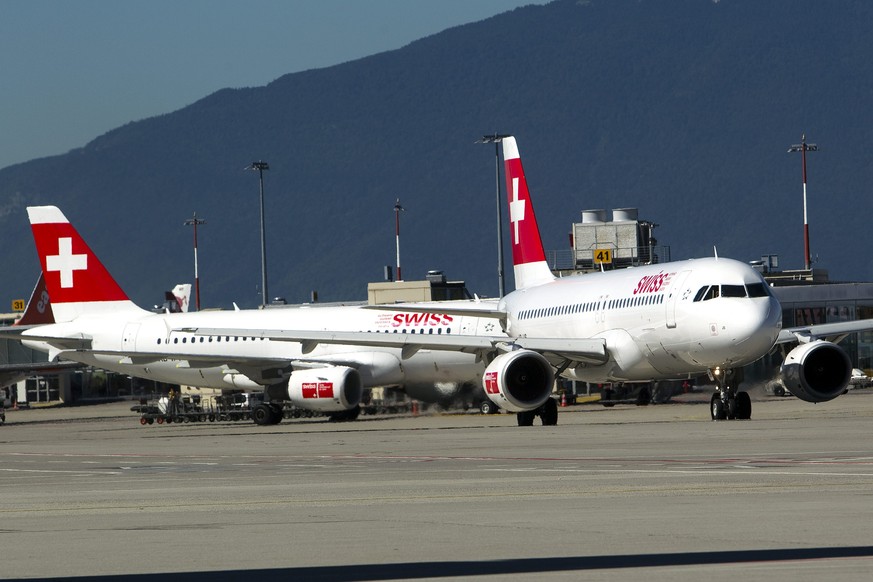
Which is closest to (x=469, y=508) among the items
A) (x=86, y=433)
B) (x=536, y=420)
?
(x=536, y=420)

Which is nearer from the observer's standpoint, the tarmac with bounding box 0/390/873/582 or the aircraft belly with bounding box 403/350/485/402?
the tarmac with bounding box 0/390/873/582

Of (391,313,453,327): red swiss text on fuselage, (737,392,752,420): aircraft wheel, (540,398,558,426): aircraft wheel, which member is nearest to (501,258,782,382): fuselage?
(737,392,752,420): aircraft wheel

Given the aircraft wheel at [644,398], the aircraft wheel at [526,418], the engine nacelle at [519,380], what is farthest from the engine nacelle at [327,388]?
the aircraft wheel at [644,398]

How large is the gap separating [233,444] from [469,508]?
773 inches

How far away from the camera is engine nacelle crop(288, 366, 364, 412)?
47.3 meters

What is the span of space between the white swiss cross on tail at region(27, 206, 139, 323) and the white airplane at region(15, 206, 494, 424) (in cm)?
4

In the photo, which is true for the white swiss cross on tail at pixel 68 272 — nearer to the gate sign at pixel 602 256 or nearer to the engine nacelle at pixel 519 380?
the engine nacelle at pixel 519 380

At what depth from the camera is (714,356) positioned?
36.2 meters

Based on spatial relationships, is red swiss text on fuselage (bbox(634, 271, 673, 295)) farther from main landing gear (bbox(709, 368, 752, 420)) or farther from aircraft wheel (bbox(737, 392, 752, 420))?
aircraft wheel (bbox(737, 392, 752, 420))

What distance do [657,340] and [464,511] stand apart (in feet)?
74.3

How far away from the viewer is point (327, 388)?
4738cm

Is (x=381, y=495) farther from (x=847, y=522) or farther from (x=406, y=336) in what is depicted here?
(x=406, y=336)

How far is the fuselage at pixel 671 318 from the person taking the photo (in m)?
35.7

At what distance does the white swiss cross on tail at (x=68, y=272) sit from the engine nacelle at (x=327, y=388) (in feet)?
40.6
